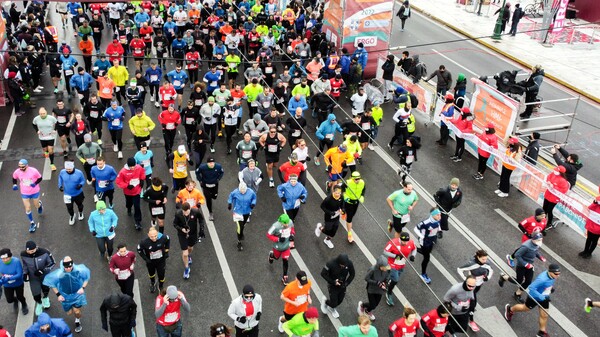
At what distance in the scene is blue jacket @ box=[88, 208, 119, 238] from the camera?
10.6 metres

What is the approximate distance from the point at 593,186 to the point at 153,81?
1295cm

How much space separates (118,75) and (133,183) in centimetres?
674

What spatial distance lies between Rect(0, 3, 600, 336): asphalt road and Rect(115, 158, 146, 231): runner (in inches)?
18.0

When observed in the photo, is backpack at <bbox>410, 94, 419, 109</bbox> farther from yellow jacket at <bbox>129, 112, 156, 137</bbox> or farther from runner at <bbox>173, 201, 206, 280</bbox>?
runner at <bbox>173, 201, 206, 280</bbox>

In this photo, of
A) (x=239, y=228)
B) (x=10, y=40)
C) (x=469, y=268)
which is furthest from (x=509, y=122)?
(x=10, y=40)

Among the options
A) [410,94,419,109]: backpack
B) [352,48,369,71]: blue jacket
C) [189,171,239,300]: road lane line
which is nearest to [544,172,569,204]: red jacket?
[410,94,419,109]: backpack

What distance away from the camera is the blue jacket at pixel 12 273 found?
30.8 ft

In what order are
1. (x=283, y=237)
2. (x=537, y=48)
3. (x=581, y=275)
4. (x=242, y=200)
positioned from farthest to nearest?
(x=537, y=48)
(x=581, y=275)
(x=242, y=200)
(x=283, y=237)

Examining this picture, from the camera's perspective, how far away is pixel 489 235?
13.0m

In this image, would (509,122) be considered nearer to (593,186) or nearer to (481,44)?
(593,186)

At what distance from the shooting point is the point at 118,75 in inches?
688

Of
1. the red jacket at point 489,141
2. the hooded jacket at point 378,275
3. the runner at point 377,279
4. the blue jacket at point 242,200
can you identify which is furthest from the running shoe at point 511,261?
the blue jacket at point 242,200

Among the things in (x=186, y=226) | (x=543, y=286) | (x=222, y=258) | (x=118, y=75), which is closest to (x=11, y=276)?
(x=186, y=226)

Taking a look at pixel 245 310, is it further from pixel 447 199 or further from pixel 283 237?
pixel 447 199
